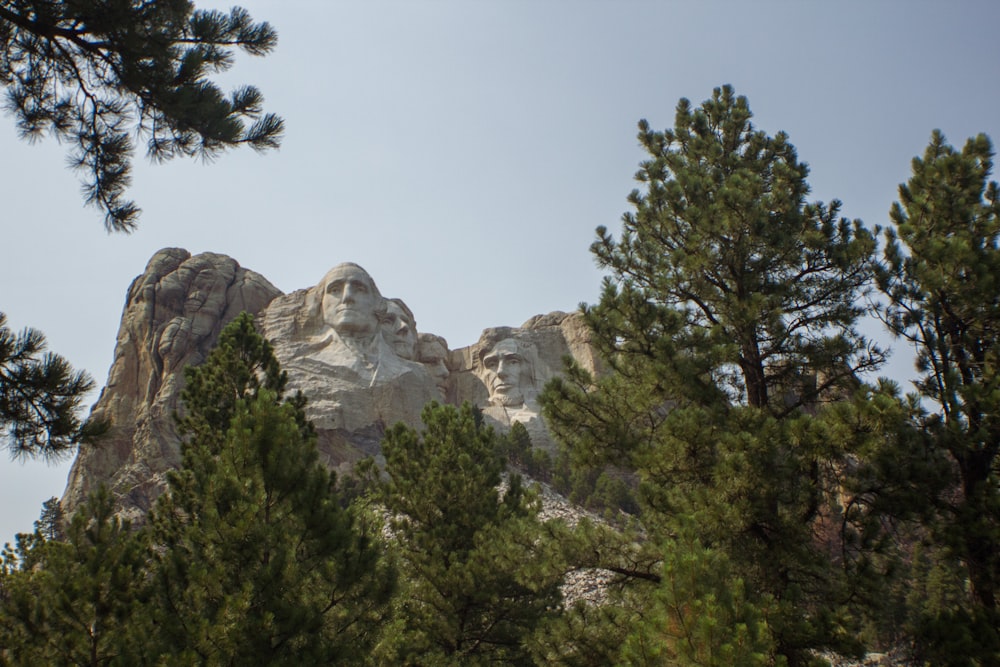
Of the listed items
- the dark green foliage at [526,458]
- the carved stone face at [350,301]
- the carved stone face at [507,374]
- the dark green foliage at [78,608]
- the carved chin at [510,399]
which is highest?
the carved stone face at [350,301]

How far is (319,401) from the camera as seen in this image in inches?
1297

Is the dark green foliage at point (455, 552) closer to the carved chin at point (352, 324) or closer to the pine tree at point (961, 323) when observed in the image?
the pine tree at point (961, 323)

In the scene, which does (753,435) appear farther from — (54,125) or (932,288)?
(54,125)

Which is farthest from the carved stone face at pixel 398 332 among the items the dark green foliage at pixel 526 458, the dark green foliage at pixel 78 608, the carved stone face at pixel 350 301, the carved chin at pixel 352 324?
the dark green foliage at pixel 78 608

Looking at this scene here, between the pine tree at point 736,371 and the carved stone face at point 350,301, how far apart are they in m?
26.6

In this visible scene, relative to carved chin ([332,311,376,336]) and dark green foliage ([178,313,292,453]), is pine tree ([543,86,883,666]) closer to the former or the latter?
dark green foliage ([178,313,292,453])

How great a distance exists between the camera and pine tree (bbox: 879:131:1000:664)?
22.6ft

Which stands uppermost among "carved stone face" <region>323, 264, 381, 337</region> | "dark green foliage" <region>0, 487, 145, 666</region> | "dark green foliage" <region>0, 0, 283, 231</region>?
"carved stone face" <region>323, 264, 381, 337</region>

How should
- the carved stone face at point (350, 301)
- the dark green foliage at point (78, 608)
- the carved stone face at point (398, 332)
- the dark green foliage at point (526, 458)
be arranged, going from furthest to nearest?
the carved stone face at point (398, 332), the carved stone face at point (350, 301), the dark green foliage at point (526, 458), the dark green foliage at point (78, 608)

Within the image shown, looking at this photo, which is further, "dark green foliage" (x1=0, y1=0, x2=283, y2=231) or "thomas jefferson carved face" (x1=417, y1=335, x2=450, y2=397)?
"thomas jefferson carved face" (x1=417, y1=335, x2=450, y2=397)

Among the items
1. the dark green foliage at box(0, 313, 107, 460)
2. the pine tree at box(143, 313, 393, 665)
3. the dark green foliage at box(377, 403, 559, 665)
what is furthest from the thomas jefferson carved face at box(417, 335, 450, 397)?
the dark green foliage at box(0, 313, 107, 460)

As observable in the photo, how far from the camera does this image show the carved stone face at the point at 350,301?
118 ft

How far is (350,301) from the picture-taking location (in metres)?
36.2

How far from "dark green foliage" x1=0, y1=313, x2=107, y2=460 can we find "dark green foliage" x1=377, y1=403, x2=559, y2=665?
5978 millimetres
